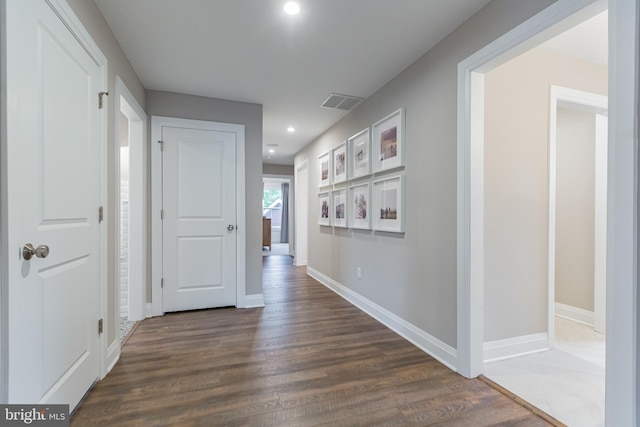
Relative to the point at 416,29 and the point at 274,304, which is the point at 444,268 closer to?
the point at 416,29

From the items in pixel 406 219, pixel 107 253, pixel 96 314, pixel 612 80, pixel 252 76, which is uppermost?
pixel 252 76

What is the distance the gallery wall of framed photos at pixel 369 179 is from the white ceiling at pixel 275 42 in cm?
50

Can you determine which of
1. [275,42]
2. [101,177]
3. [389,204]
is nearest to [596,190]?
[389,204]

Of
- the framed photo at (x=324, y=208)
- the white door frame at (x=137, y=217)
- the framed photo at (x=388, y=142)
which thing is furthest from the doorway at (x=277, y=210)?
the framed photo at (x=388, y=142)

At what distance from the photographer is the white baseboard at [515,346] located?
2.11 meters

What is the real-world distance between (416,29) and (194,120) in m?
2.36

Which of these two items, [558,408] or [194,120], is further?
[194,120]

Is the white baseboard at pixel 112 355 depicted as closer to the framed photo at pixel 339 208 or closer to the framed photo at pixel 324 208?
the framed photo at pixel 339 208

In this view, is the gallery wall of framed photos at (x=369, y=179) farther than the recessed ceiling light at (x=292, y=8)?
Yes

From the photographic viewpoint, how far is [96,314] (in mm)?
1740

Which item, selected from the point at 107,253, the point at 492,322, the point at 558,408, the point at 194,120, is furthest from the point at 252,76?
the point at 558,408

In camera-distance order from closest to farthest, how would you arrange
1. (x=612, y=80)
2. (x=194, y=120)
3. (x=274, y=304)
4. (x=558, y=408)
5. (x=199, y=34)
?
(x=612, y=80) → (x=558, y=408) → (x=199, y=34) → (x=194, y=120) → (x=274, y=304)

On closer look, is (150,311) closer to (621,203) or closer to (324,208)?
(324,208)

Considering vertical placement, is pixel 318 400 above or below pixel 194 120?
below
